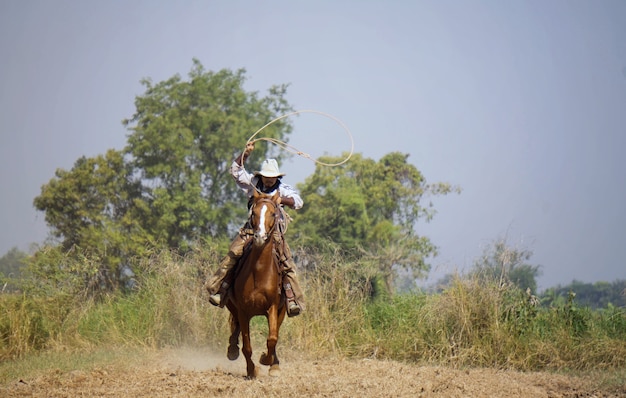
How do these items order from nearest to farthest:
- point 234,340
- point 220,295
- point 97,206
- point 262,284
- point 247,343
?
point 262,284 < point 247,343 < point 220,295 < point 234,340 < point 97,206

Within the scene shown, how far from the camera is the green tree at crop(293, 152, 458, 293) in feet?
120

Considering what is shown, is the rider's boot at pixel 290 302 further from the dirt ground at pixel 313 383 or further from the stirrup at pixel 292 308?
the dirt ground at pixel 313 383

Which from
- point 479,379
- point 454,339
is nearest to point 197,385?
point 479,379

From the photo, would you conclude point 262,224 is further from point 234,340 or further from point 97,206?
point 97,206

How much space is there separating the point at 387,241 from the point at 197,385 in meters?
28.0

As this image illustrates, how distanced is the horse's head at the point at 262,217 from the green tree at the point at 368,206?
2351 centimetres

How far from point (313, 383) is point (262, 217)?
2.23 m

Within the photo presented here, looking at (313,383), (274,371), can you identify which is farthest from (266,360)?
(313,383)

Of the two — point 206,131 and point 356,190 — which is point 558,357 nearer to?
point 356,190

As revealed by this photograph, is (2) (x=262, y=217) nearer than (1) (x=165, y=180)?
Yes

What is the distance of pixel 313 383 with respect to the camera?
978 cm

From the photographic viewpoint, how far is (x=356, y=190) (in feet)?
124

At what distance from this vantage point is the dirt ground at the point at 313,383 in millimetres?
9266

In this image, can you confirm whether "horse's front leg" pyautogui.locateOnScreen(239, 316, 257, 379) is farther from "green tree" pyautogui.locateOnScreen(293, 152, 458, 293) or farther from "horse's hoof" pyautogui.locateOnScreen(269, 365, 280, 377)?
"green tree" pyautogui.locateOnScreen(293, 152, 458, 293)
